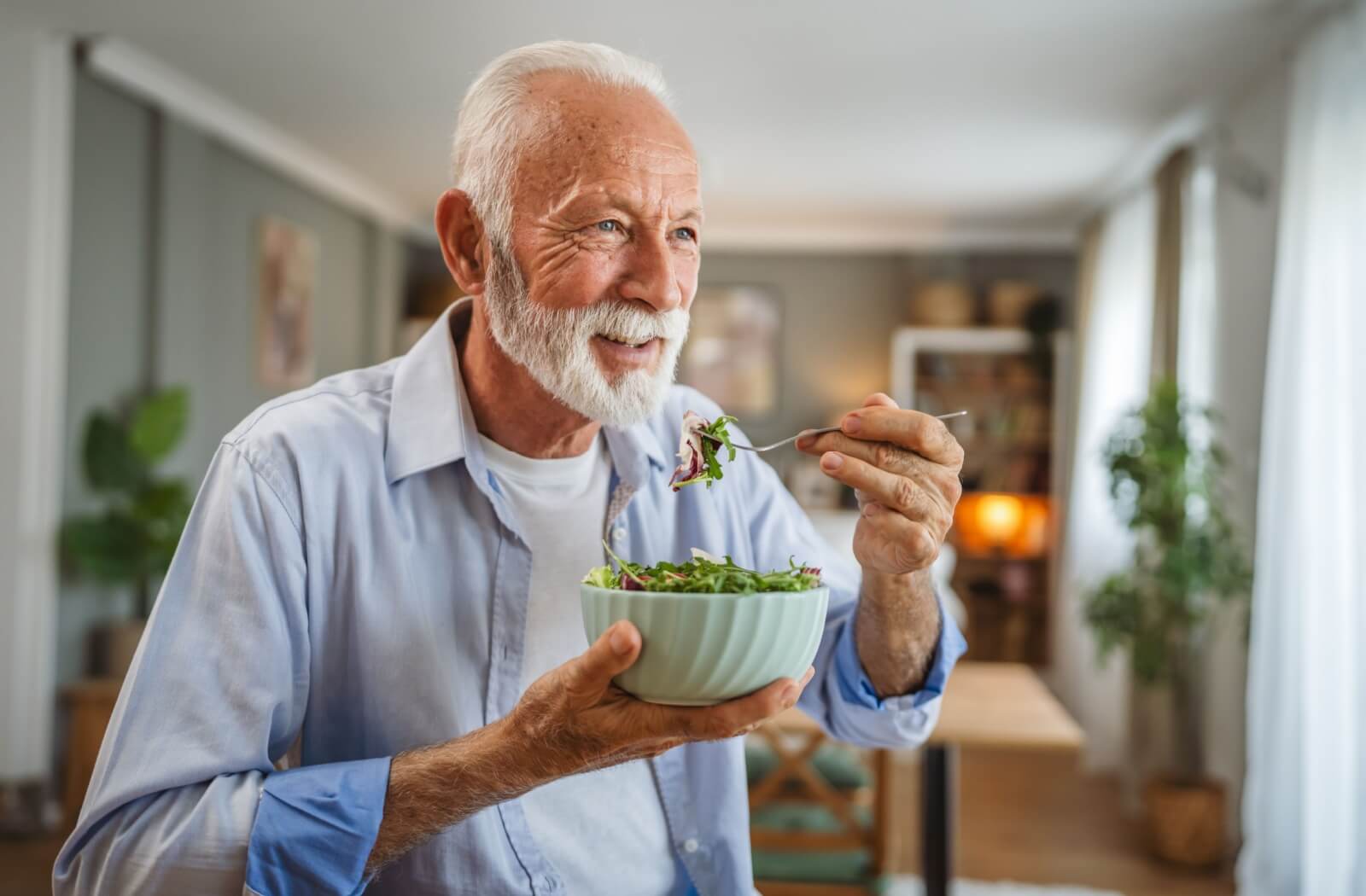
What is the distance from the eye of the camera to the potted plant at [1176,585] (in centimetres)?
A: 389

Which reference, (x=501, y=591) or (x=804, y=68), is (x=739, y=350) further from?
(x=501, y=591)

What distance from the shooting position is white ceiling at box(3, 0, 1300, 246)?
3588 millimetres

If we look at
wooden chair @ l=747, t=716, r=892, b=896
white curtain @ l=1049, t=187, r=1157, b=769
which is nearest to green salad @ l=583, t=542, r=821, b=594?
wooden chair @ l=747, t=716, r=892, b=896

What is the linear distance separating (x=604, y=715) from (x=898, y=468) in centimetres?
32

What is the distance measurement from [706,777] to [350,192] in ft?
19.0

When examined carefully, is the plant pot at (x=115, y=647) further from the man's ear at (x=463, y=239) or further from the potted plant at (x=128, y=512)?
the man's ear at (x=463, y=239)

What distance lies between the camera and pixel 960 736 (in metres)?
2.52

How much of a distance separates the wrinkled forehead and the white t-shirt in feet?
0.93

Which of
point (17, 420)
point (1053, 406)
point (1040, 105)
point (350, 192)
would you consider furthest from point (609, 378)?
point (1053, 406)

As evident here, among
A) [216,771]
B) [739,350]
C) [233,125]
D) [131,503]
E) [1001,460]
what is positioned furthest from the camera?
[739,350]

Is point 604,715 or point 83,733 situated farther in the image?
point 83,733

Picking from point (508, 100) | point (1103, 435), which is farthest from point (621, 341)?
point (1103, 435)

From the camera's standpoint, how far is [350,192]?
6.31m

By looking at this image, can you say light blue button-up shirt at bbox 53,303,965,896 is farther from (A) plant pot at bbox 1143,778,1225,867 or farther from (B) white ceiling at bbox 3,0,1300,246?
(A) plant pot at bbox 1143,778,1225,867
